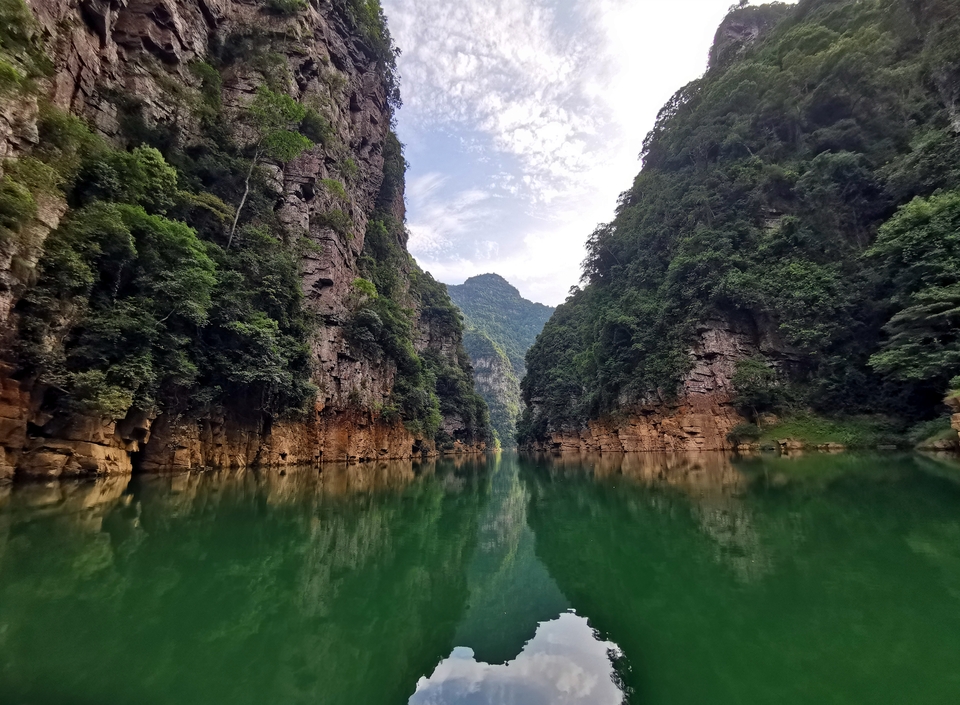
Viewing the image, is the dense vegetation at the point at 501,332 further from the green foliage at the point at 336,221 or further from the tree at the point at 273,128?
the tree at the point at 273,128

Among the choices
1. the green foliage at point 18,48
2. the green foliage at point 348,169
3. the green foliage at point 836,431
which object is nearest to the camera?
the green foliage at point 18,48

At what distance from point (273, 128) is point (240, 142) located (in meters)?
1.81

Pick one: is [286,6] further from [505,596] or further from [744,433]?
[744,433]

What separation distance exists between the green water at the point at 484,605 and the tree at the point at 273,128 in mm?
17877

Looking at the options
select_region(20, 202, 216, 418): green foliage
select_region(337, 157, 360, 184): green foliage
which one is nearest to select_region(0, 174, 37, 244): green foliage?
select_region(20, 202, 216, 418): green foliage

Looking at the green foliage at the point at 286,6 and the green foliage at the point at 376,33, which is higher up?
the green foliage at the point at 376,33

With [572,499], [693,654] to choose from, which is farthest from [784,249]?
[693,654]

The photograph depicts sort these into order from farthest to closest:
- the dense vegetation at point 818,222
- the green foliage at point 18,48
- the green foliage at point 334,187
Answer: the green foliage at point 334,187 < the dense vegetation at point 818,222 < the green foliage at point 18,48

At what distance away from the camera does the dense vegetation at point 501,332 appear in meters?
97.8

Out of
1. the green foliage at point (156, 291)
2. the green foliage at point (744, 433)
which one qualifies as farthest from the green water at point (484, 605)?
the green foliage at point (744, 433)

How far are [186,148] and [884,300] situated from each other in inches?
1146

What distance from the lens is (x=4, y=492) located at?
8.58 metres

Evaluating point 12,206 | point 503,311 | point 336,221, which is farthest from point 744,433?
point 503,311

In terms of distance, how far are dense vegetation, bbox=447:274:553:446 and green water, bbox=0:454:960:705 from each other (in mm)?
78661
